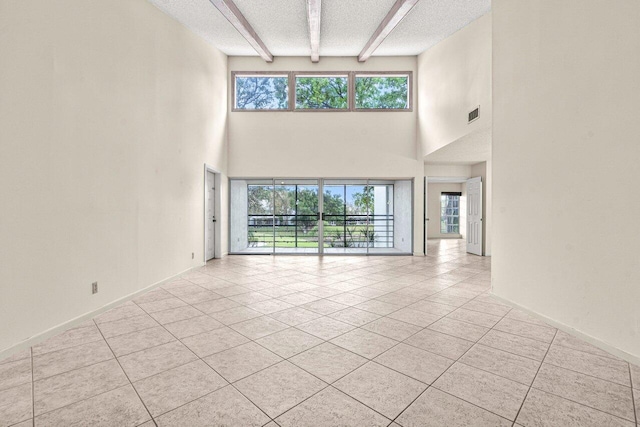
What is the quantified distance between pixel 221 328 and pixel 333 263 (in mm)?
3925

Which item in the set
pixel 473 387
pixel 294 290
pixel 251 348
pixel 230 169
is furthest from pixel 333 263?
pixel 473 387

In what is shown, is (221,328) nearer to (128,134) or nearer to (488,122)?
(128,134)

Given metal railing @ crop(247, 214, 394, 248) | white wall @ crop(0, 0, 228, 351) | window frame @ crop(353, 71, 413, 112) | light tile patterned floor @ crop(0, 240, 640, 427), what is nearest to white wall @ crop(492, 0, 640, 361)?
light tile patterned floor @ crop(0, 240, 640, 427)

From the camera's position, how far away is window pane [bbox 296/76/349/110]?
756cm

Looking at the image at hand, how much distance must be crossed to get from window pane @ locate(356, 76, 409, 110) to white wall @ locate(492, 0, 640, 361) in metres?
3.87

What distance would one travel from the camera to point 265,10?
5.25 m

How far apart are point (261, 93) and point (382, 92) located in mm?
3120

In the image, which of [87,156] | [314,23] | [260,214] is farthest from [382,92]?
[87,156]

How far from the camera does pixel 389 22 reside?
5391 mm

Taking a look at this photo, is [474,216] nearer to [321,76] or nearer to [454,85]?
[454,85]

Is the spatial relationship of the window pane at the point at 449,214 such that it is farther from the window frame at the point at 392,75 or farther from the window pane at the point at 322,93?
the window pane at the point at 322,93

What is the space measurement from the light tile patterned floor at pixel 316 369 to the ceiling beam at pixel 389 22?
4657 millimetres

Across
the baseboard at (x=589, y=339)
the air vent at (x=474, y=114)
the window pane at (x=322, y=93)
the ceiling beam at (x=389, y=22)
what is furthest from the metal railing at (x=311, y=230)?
the baseboard at (x=589, y=339)

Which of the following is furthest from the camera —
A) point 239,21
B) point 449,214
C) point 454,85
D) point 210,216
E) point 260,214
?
point 449,214
